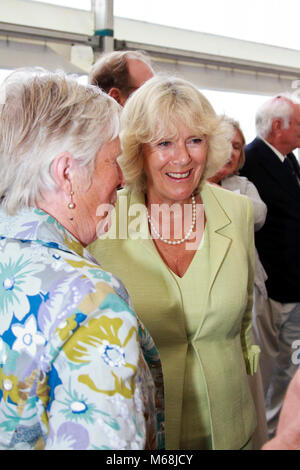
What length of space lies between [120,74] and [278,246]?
157 centimetres

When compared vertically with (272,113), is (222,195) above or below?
below

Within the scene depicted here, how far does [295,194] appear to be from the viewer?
10.3 feet

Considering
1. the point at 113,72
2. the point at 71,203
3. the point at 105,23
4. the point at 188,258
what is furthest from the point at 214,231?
the point at 105,23

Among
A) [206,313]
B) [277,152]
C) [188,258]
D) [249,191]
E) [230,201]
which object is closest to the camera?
[206,313]

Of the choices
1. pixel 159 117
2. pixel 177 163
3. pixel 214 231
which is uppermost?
pixel 159 117

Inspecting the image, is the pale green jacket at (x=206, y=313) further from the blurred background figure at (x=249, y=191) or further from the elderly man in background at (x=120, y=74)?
the blurred background figure at (x=249, y=191)

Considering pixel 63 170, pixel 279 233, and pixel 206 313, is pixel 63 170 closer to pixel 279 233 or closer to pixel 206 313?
pixel 206 313

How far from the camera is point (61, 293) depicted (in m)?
0.80

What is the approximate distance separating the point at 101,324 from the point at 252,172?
255 centimetres

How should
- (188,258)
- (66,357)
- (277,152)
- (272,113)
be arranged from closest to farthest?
(66,357), (188,258), (277,152), (272,113)

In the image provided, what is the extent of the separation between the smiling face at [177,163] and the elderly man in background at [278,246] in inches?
57.9

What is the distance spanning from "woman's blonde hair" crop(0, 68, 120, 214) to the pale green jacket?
66 cm

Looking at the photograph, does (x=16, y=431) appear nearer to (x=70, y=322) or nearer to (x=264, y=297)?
(x=70, y=322)

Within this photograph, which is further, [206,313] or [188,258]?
[188,258]
